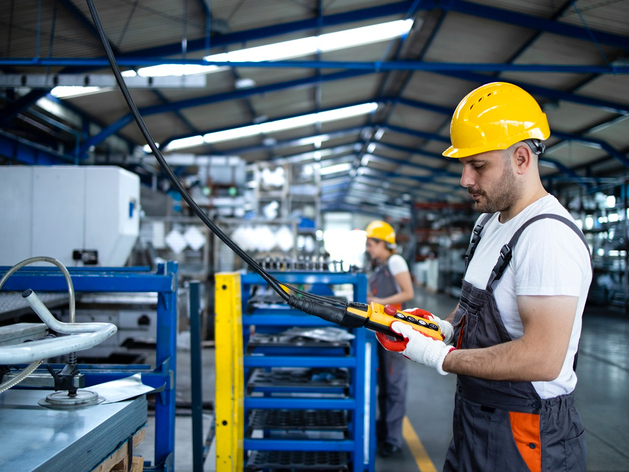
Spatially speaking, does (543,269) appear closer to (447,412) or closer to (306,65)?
(447,412)

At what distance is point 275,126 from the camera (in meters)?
12.5

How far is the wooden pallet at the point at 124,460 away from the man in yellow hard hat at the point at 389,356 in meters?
2.35

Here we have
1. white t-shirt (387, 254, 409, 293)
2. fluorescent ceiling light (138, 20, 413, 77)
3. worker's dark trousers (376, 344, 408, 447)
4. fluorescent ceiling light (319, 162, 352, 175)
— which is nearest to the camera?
worker's dark trousers (376, 344, 408, 447)

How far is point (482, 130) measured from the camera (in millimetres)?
1468

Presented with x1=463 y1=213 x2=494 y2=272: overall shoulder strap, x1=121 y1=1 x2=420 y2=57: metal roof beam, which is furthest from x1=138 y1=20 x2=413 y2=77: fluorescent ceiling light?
x1=463 y1=213 x2=494 y2=272: overall shoulder strap

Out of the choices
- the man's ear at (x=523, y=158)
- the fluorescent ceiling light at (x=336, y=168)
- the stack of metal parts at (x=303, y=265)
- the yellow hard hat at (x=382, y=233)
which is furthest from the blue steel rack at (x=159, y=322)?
the fluorescent ceiling light at (x=336, y=168)

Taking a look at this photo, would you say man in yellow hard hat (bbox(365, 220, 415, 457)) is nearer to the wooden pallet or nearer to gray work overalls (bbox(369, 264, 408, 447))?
gray work overalls (bbox(369, 264, 408, 447))

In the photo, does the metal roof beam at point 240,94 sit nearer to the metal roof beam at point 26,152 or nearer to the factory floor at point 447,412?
the metal roof beam at point 26,152

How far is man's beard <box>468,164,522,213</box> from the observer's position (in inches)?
58.7

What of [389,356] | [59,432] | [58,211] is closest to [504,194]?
[59,432]

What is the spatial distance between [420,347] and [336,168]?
1919 centimetres

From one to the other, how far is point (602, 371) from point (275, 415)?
5.12 meters

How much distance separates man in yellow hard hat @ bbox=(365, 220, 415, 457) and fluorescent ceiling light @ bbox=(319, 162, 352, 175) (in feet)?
51.9

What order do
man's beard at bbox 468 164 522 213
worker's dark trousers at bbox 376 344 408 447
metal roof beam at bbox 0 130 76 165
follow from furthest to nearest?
metal roof beam at bbox 0 130 76 165, worker's dark trousers at bbox 376 344 408 447, man's beard at bbox 468 164 522 213
